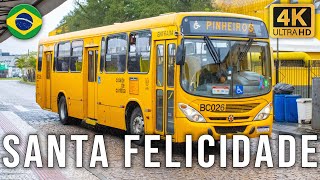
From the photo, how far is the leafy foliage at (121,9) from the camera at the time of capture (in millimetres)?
42969

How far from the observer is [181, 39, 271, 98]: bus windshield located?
11.2m

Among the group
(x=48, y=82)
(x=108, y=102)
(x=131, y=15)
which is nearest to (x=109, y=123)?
(x=108, y=102)

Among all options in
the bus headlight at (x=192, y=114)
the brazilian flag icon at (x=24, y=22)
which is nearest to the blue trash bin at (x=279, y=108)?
the bus headlight at (x=192, y=114)

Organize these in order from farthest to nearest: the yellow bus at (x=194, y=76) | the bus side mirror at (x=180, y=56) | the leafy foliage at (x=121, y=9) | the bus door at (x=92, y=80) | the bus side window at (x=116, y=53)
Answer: the leafy foliage at (x=121, y=9)
the bus door at (x=92, y=80)
the bus side window at (x=116, y=53)
the yellow bus at (x=194, y=76)
the bus side mirror at (x=180, y=56)

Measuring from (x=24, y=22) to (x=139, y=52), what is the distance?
282 cm

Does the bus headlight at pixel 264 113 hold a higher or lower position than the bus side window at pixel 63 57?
lower

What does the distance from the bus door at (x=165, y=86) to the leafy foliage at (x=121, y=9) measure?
1132 inches

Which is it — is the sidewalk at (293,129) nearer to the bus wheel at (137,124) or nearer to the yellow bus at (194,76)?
the yellow bus at (194,76)

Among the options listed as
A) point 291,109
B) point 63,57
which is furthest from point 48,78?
point 291,109

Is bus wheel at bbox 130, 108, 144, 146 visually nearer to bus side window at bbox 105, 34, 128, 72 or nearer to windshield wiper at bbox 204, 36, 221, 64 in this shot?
bus side window at bbox 105, 34, 128, 72

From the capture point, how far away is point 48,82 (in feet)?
65.2

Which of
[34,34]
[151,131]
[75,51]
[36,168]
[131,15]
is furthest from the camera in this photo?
[131,15]

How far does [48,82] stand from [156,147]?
25.5 feet

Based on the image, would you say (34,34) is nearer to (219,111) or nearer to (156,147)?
(156,147)
